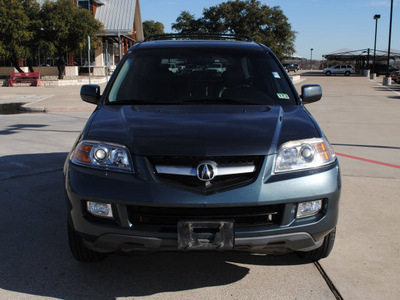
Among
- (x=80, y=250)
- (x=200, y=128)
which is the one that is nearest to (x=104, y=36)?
(x=80, y=250)

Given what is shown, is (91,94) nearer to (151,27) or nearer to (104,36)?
(104,36)

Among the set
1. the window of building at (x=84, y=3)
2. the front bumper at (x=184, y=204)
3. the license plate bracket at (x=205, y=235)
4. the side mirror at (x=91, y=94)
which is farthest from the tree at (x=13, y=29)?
the license plate bracket at (x=205, y=235)

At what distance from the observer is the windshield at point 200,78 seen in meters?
3.63

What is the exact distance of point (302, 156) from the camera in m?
2.74

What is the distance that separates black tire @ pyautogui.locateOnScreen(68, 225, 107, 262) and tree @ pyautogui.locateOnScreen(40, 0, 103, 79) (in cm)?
2650

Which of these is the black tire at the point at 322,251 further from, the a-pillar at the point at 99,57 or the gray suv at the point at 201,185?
the a-pillar at the point at 99,57

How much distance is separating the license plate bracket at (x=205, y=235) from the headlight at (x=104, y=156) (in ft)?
1.68

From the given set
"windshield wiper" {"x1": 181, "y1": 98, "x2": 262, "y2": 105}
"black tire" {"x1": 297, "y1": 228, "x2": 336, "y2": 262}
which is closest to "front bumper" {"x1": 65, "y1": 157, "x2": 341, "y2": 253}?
"black tire" {"x1": 297, "y1": 228, "x2": 336, "y2": 262}

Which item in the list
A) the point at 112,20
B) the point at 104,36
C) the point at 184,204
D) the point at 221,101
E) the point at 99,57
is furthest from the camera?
the point at 112,20

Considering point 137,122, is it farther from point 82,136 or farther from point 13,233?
point 13,233

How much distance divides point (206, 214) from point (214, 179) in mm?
218

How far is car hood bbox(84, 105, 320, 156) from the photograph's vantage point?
2625 mm

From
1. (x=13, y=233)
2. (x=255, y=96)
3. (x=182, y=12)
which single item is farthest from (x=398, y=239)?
(x=182, y=12)

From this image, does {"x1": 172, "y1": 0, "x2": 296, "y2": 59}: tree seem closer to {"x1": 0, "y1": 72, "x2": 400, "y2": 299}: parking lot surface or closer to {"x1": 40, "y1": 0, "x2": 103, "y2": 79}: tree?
{"x1": 40, "y1": 0, "x2": 103, "y2": 79}: tree
